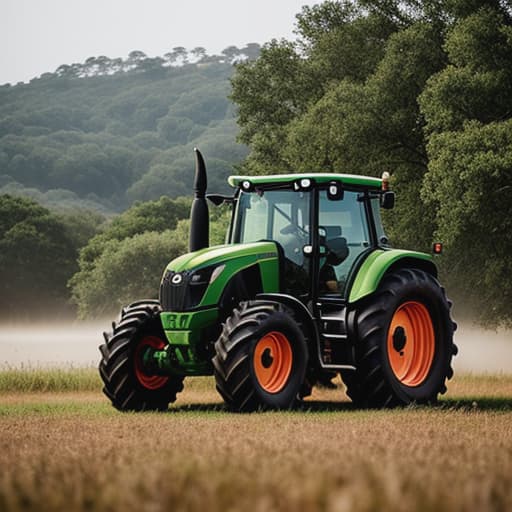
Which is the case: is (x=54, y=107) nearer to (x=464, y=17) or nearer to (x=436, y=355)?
(x=464, y=17)

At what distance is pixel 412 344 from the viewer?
13352mm

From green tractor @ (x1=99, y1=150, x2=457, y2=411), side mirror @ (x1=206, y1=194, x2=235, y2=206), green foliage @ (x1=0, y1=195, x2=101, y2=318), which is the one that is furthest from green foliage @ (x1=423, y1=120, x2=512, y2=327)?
green foliage @ (x1=0, y1=195, x2=101, y2=318)

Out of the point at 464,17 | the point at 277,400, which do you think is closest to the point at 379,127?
the point at 464,17

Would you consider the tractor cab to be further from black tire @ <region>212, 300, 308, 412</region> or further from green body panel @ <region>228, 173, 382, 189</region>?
black tire @ <region>212, 300, 308, 412</region>

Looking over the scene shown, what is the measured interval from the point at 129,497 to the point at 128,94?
180212mm

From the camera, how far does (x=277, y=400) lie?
11.5m

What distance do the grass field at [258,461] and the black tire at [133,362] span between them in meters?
0.36

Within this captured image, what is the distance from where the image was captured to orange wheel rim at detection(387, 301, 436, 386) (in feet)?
42.7

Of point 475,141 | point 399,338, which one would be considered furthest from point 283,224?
point 475,141

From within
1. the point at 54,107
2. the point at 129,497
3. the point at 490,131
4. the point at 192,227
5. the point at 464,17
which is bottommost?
the point at 129,497

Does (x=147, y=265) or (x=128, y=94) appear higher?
(x=128, y=94)

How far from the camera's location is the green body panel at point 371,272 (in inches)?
485

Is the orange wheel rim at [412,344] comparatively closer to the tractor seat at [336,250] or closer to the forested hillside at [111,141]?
the tractor seat at [336,250]

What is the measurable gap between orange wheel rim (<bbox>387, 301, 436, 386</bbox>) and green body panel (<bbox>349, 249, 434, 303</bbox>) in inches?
29.2
